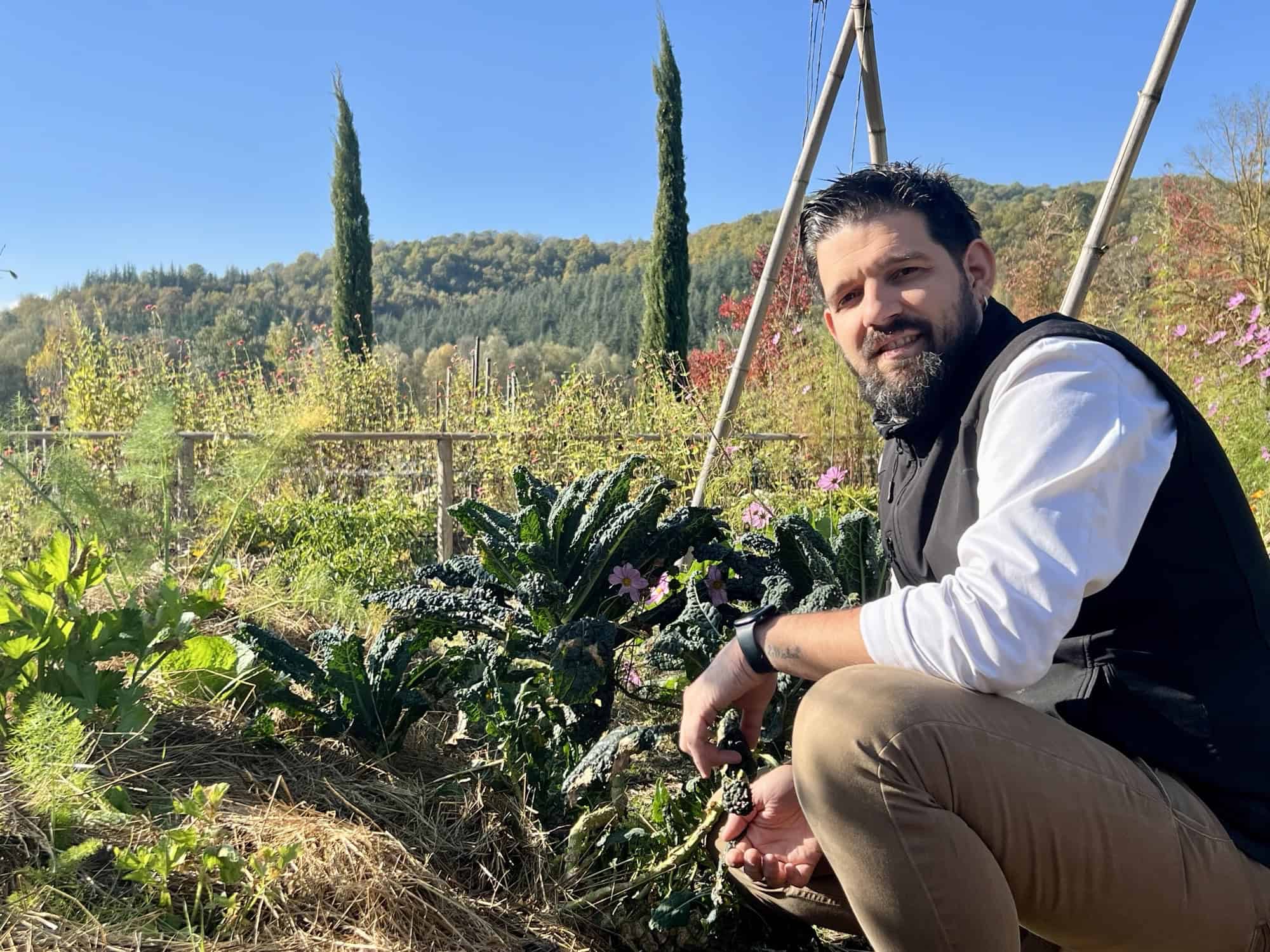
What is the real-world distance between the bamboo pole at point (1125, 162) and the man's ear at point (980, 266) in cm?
142

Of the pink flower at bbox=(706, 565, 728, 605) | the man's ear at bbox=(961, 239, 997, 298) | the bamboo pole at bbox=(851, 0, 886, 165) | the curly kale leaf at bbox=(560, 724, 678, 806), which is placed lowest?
the curly kale leaf at bbox=(560, 724, 678, 806)

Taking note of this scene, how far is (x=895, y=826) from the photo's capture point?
1174 millimetres

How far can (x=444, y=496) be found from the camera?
525 cm

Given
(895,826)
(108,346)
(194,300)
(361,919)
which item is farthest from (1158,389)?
(194,300)

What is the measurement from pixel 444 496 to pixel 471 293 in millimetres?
46325

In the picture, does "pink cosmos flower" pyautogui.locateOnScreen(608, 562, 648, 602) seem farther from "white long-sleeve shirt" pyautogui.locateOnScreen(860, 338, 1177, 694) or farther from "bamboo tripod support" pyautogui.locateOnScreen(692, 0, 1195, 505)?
"bamboo tripod support" pyautogui.locateOnScreen(692, 0, 1195, 505)

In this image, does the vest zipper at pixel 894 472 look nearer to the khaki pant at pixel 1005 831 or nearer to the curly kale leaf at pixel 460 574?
the khaki pant at pixel 1005 831

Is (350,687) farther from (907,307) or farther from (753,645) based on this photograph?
(907,307)

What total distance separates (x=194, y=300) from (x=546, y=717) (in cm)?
4024

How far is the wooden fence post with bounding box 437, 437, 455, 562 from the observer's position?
5172mm

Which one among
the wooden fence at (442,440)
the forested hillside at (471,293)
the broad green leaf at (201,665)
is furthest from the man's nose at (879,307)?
the forested hillside at (471,293)

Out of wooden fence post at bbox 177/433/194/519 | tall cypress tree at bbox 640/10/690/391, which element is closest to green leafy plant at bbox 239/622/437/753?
wooden fence post at bbox 177/433/194/519

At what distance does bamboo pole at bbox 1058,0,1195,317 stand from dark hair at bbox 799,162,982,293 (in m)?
1.44

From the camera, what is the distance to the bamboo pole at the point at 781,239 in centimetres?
346
